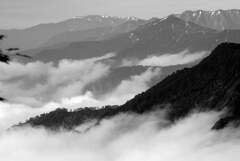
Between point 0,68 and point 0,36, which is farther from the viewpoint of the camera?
point 0,68

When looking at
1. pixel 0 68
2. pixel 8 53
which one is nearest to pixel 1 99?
pixel 8 53

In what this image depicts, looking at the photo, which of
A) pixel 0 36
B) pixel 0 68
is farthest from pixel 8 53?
pixel 0 68

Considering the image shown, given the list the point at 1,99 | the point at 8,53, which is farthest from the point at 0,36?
the point at 1,99

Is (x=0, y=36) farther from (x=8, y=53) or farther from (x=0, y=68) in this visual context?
(x=0, y=68)

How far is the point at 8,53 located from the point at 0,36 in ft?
3.66

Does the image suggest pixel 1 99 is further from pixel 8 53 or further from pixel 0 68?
pixel 0 68

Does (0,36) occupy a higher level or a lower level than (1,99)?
higher

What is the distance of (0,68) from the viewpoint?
2888 centimetres

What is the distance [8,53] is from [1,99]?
2316 mm

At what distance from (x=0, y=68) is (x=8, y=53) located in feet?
12.8

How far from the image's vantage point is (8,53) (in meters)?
25.2

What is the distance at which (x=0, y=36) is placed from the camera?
2448 cm

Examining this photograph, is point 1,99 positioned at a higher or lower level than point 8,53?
lower

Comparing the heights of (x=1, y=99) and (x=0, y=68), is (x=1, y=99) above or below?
below
